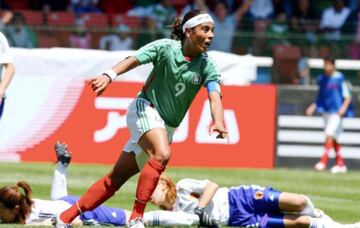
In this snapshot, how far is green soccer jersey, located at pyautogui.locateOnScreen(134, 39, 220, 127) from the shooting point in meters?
9.59

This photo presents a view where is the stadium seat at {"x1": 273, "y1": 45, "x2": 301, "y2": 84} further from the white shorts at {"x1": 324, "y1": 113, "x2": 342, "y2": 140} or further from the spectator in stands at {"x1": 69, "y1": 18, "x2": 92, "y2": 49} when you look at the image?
the spectator in stands at {"x1": 69, "y1": 18, "x2": 92, "y2": 49}

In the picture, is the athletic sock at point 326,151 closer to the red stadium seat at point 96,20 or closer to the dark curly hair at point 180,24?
the red stadium seat at point 96,20

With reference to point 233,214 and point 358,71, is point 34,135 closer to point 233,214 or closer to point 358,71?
point 358,71

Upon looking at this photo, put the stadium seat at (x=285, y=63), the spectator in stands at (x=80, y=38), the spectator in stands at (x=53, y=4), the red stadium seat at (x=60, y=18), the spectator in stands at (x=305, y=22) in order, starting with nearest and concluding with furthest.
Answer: the stadium seat at (x=285, y=63)
the spectator in stands at (x=80, y=38)
the spectator in stands at (x=305, y=22)
the red stadium seat at (x=60, y=18)
the spectator in stands at (x=53, y=4)

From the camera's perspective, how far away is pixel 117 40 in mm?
20438

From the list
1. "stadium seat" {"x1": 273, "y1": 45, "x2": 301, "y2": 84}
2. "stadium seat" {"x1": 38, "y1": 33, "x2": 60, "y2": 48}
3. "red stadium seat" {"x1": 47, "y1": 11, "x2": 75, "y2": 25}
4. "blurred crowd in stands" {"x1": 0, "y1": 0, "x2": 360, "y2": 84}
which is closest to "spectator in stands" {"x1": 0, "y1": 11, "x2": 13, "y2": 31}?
"blurred crowd in stands" {"x1": 0, "y1": 0, "x2": 360, "y2": 84}

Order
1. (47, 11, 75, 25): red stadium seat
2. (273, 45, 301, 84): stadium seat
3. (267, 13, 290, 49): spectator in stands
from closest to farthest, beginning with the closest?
(273, 45, 301, 84): stadium seat, (267, 13, 290, 49): spectator in stands, (47, 11, 75, 25): red stadium seat

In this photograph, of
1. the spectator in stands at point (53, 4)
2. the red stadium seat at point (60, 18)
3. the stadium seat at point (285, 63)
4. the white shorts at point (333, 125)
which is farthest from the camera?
the spectator in stands at point (53, 4)

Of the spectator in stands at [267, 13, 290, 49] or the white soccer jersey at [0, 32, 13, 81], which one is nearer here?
the white soccer jersey at [0, 32, 13, 81]

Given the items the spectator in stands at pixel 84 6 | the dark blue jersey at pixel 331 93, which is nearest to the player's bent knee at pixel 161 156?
the dark blue jersey at pixel 331 93

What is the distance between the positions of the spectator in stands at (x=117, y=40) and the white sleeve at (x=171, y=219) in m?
9.85

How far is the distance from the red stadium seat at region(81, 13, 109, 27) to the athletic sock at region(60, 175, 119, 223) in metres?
11.8

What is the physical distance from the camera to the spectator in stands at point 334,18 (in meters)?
22.2

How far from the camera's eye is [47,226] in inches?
404
